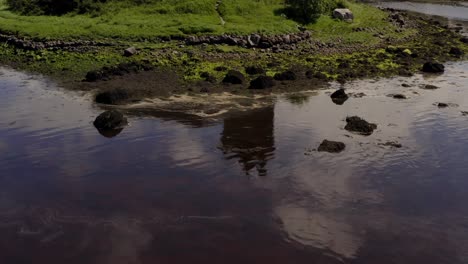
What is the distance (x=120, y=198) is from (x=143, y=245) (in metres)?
4.07

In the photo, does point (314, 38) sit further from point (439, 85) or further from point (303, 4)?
point (439, 85)

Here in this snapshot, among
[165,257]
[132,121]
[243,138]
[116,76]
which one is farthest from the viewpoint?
[116,76]

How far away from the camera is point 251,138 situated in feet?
96.7

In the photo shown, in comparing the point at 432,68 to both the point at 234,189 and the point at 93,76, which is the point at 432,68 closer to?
the point at 93,76

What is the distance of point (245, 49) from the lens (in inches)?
2020

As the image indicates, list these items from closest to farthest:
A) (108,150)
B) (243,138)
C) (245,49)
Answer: (108,150) < (243,138) < (245,49)

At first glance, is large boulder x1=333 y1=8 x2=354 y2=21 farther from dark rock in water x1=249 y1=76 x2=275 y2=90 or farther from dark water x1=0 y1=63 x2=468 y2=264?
Answer: dark water x1=0 y1=63 x2=468 y2=264

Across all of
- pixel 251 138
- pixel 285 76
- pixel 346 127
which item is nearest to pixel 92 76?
pixel 285 76

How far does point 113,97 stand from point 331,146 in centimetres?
1693

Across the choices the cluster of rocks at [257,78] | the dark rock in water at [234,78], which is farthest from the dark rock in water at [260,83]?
the dark rock in water at [234,78]

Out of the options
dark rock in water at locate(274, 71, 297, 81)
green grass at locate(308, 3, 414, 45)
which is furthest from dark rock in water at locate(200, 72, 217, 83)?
green grass at locate(308, 3, 414, 45)

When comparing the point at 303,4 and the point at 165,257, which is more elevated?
the point at 303,4

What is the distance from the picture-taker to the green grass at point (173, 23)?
52.8 m

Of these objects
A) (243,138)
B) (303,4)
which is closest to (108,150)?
(243,138)
